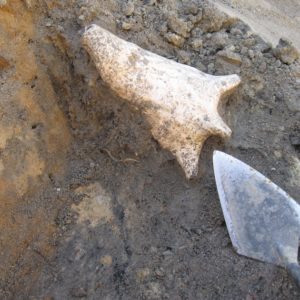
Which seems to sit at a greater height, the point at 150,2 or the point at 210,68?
the point at 150,2

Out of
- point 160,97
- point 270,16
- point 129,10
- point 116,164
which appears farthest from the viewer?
point 270,16

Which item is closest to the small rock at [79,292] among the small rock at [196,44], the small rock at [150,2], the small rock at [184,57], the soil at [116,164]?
the soil at [116,164]

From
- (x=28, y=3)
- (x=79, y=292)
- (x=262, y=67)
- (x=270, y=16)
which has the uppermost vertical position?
(x=28, y=3)

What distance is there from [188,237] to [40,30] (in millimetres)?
1129

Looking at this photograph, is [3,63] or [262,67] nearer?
[3,63]

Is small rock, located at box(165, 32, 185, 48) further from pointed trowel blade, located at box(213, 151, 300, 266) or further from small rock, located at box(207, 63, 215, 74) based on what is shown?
pointed trowel blade, located at box(213, 151, 300, 266)

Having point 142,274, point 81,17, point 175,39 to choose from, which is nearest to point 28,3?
point 81,17

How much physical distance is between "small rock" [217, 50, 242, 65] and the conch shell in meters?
0.33

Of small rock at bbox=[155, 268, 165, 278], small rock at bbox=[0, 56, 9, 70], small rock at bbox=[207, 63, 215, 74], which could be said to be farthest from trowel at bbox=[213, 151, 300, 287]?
small rock at bbox=[0, 56, 9, 70]

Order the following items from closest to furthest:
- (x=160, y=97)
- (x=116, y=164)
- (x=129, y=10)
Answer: (x=160, y=97) < (x=116, y=164) < (x=129, y=10)

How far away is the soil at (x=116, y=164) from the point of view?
193 centimetres

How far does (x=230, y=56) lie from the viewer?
2340mm

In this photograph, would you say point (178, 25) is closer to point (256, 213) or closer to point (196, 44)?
point (196, 44)

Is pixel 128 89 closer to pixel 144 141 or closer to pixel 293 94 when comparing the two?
pixel 144 141
